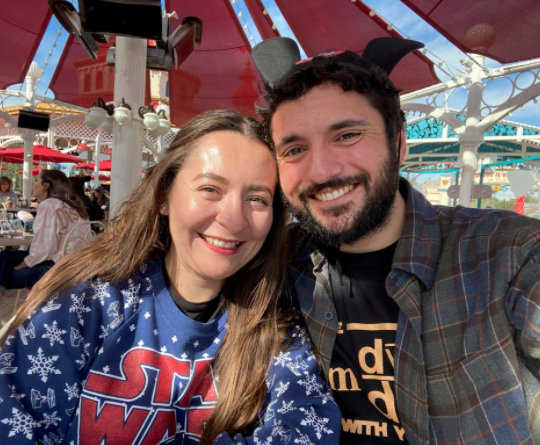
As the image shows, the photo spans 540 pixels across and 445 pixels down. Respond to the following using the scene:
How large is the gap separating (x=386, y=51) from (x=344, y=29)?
4.35 meters

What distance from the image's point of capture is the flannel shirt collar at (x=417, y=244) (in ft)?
4.00

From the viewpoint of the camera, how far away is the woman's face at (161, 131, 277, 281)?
1.22 m

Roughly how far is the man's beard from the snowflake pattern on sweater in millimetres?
435

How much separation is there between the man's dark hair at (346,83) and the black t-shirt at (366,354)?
525 mm

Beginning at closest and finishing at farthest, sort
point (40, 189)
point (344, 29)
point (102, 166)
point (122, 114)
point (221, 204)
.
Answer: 1. point (221, 204)
2. point (122, 114)
3. point (40, 189)
4. point (344, 29)
5. point (102, 166)

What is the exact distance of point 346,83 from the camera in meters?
1.32

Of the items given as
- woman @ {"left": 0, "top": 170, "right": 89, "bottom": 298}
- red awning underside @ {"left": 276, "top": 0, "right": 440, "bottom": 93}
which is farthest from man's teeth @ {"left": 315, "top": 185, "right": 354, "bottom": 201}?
red awning underside @ {"left": 276, "top": 0, "right": 440, "bottom": 93}

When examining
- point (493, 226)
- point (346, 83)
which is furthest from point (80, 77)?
point (493, 226)

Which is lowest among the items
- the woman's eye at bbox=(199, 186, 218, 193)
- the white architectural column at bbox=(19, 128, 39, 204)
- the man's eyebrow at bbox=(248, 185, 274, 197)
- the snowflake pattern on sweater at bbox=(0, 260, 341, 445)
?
the snowflake pattern on sweater at bbox=(0, 260, 341, 445)

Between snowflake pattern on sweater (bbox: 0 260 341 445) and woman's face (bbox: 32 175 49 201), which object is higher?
woman's face (bbox: 32 175 49 201)

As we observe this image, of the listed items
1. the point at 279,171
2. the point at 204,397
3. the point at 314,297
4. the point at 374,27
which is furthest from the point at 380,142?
the point at 374,27

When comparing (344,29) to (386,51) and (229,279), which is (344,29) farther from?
(229,279)

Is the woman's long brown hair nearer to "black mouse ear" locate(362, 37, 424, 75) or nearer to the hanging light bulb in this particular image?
"black mouse ear" locate(362, 37, 424, 75)

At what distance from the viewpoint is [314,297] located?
1.38 metres
